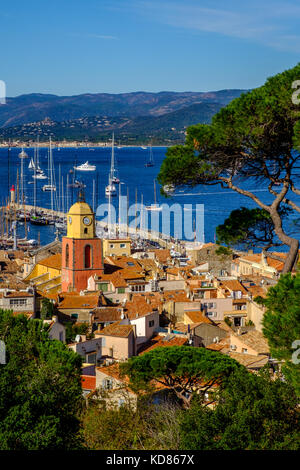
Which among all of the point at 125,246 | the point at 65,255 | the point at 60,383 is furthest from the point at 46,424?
the point at 125,246

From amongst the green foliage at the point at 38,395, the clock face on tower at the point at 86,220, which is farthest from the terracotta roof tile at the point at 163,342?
the clock face on tower at the point at 86,220

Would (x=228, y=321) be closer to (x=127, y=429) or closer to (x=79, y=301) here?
(x=79, y=301)

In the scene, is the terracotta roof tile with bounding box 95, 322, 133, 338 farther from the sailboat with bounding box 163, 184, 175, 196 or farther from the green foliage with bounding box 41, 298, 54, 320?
the sailboat with bounding box 163, 184, 175, 196

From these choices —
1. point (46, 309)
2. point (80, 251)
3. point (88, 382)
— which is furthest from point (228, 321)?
point (88, 382)

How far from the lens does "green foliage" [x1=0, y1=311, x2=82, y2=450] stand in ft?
32.5

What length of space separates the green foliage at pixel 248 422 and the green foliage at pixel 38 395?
5.75 ft

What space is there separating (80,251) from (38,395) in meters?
19.0

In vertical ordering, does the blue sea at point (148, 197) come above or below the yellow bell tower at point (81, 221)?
below

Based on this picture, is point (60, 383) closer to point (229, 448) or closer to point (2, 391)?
point (2, 391)

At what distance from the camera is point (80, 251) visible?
3031 cm

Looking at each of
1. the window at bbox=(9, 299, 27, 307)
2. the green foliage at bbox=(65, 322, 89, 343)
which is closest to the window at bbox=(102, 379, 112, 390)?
the green foliage at bbox=(65, 322, 89, 343)

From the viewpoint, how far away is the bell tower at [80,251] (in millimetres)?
30203

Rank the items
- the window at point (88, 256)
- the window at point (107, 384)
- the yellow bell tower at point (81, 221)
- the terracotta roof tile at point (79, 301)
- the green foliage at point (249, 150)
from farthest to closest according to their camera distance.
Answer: the window at point (88, 256) → the yellow bell tower at point (81, 221) → the terracotta roof tile at point (79, 301) → the window at point (107, 384) → the green foliage at point (249, 150)

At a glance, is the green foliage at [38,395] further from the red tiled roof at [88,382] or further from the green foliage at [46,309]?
the green foliage at [46,309]
